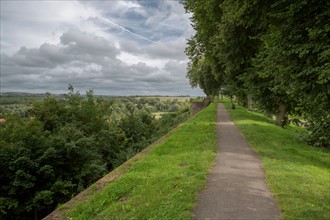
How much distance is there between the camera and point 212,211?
582 cm

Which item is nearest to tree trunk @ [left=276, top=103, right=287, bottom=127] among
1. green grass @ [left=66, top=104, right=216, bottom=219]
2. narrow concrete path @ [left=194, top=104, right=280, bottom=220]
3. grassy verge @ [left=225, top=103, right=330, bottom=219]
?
grassy verge @ [left=225, top=103, right=330, bottom=219]

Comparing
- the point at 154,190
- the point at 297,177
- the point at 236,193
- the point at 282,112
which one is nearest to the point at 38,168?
the point at 154,190

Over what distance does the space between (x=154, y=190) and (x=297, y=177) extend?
4064 mm

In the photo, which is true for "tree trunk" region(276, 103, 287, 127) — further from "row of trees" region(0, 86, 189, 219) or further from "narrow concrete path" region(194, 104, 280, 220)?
"row of trees" region(0, 86, 189, 219)

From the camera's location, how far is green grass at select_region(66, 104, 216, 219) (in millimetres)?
5895

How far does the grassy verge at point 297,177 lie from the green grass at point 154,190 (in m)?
1.87

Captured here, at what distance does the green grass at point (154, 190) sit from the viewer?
5.89m

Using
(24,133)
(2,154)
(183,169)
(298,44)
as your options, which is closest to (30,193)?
A: (2,154)

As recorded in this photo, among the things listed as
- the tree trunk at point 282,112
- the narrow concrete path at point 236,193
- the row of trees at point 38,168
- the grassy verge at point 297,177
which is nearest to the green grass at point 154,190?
the narrow concrete path at point 236,193

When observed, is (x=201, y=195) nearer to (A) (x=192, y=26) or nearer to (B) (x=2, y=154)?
(B) (x=2, y=154)

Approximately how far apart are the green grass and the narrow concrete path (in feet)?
0.92

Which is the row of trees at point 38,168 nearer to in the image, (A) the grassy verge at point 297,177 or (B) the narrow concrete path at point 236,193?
(B) the narrow concrete path at point 236,193

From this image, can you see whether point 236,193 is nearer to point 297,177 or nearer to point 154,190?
point 154,190

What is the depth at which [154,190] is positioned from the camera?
23.2 ft
